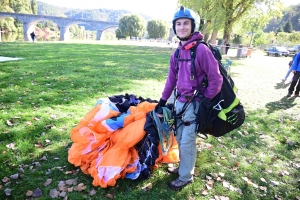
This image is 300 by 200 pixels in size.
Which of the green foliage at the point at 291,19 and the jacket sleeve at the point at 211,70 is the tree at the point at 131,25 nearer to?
the jacket sleeve at the point at 211,70

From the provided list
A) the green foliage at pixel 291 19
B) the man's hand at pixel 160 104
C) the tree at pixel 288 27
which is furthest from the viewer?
the green foliage at pixel 291 19

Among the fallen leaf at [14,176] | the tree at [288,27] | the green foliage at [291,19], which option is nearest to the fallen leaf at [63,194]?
the fallen leaf at [14,176]

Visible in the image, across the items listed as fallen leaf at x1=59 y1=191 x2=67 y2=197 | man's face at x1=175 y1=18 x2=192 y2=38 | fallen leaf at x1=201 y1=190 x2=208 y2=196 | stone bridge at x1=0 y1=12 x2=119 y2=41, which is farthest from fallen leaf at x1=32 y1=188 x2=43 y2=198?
stone bridge at x1=0 y1=12 x2=119 y2=41

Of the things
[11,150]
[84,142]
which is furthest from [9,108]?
[84,142]

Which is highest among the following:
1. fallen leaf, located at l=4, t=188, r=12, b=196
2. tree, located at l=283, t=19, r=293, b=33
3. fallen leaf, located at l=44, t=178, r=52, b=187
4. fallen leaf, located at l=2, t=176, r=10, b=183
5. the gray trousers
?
tree, located at l=283, t=19, r=293, b=33

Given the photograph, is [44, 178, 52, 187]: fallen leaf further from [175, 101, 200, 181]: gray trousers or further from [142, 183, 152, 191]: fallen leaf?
[175, 101, 200, 181]: gray trousers

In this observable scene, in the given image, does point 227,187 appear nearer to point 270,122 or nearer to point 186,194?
point 186,194

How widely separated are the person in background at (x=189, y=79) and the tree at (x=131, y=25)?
75163 millimetres

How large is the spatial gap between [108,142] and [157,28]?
81.3 metres

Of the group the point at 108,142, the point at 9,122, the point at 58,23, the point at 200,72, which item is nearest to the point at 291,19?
the point at 58,23

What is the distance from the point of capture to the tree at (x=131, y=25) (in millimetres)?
73338

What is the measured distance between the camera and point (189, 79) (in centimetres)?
287

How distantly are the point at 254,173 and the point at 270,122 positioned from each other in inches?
116

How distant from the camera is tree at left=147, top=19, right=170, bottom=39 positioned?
259 feet
